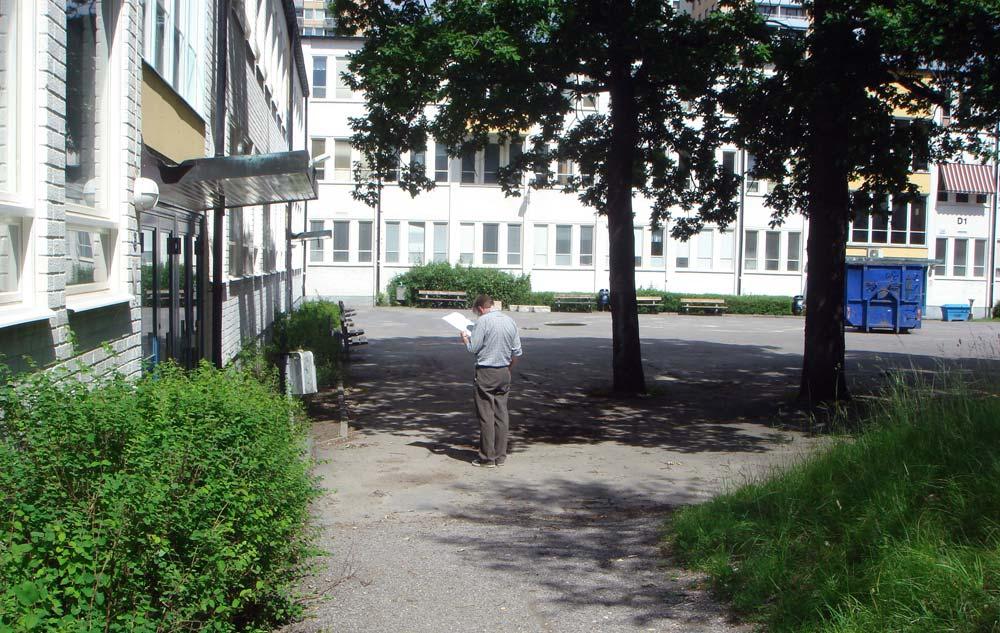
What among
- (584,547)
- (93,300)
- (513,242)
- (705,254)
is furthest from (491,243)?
(584,547)

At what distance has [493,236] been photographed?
159 feet

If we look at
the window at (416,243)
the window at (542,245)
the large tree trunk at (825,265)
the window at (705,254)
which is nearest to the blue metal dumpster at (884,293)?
the window at (705,254)

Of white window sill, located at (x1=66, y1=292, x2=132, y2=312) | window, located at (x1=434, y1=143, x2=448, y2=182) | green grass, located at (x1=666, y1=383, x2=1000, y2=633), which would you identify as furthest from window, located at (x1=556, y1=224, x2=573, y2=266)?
green grass, located at (x1=666, y1=383, x2=1000, y2=633)

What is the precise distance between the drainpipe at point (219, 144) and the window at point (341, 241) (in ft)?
110

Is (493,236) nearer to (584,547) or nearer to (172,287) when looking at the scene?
(172,287)

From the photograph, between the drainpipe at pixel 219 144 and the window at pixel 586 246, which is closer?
the drainpipe at pixel 219 144

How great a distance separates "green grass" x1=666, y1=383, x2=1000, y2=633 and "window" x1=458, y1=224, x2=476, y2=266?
41.4 meters

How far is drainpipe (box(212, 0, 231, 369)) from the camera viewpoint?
44.7 ft

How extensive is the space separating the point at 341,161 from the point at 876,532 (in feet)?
147

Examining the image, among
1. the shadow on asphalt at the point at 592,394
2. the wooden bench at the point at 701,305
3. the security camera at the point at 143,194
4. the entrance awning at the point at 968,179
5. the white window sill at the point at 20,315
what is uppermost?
the entrance awning at the point at 968,179

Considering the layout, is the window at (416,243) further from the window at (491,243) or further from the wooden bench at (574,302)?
the wooden bench at (574,302)

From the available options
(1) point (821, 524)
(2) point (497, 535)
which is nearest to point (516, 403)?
(2) point (497, 535)

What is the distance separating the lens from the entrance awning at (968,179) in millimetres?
50375

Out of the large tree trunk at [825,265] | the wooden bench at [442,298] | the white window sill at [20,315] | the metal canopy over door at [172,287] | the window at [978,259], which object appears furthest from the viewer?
the window at [978,259]
